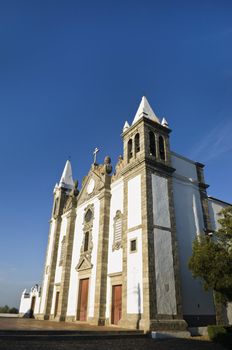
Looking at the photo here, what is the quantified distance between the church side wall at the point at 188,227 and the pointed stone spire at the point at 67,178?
49.3 ft

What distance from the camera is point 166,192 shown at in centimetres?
1809

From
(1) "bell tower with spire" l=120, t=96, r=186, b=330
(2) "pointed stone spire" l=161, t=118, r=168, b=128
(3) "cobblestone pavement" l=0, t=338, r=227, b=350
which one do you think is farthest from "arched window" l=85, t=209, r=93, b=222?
(3) "cobblestone pavement" l=0, t=338, r=227, b=350

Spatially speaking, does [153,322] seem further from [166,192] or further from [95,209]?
[95,209]

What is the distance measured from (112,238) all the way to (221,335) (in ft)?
28.5

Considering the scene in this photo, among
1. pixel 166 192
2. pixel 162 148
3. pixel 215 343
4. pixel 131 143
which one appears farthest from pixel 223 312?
pixel 131 143

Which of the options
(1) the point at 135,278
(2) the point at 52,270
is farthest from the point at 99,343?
(2) the point at 52,270

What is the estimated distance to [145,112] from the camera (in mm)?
20484

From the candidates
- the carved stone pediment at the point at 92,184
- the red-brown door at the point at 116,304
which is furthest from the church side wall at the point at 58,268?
the red-brown door at the point at 116,304

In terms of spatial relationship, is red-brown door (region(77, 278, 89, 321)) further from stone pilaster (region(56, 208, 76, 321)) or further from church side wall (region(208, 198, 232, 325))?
church side wall (region(208, 198, 232, 325))

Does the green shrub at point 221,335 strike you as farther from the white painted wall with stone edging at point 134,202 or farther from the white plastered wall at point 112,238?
the white painted wall with stone edging at point 134,202

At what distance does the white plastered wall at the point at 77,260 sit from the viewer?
19.5 m

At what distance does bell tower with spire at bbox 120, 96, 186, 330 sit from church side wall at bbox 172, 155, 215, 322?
101 cm

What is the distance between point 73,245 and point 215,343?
14.6 meters

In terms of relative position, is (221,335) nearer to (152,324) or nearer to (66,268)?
(152,324)
